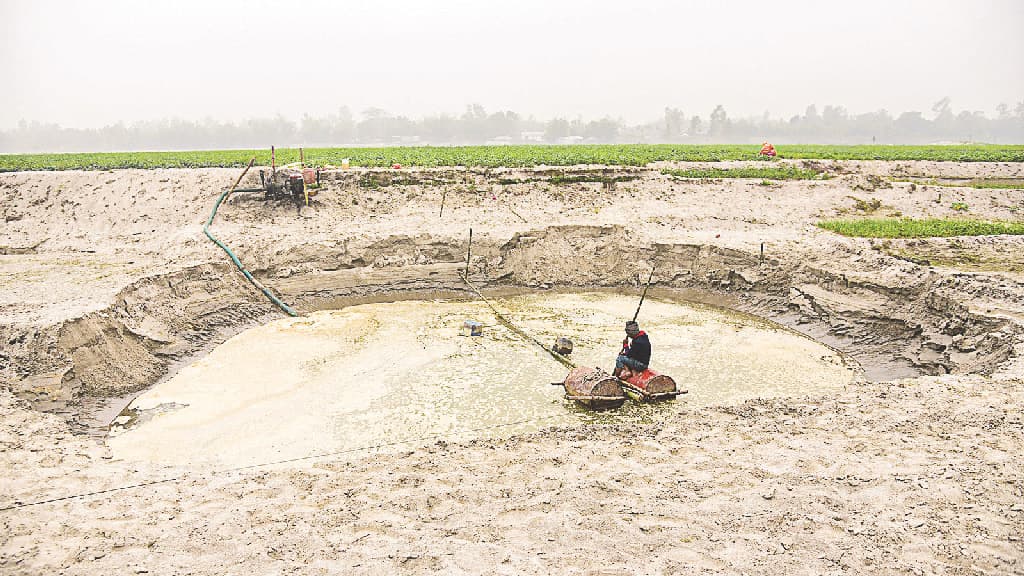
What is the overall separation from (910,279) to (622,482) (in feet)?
30.7

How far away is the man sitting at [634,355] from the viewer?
9086 millimetres

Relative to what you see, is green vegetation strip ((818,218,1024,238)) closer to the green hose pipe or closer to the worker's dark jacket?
the worker's dark jacket

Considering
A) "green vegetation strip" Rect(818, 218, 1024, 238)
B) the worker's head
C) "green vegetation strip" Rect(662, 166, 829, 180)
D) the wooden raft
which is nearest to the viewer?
the wooden raft

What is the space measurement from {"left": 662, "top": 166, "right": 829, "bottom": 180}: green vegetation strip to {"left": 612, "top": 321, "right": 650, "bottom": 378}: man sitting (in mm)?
14252

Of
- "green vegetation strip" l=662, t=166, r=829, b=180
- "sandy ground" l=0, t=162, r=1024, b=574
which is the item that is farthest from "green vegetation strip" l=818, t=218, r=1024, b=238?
"green vegetation strip" l=662, t=166, r=829, b=180

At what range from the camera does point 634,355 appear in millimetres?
9211

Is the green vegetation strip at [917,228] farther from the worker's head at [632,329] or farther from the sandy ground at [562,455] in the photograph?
the worker's head at [632,329]

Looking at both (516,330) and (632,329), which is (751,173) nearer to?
(516,330)

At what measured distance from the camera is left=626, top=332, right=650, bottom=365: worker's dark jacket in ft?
29.8

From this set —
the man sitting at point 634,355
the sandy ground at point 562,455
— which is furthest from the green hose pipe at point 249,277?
the man sitting at point 634,355

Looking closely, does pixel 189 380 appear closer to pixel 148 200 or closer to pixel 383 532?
pixel 383 532

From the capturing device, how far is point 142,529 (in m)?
5.45

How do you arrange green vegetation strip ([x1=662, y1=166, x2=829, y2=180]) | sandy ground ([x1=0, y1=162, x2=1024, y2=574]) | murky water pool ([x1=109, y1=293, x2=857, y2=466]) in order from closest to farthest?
sandy ground ([x1=0, y1=162, x2=1024, y2=574]) < murky water pool ([x1=109, y1=293, x2=857, y2=466]) < green vegetation strip ([x1=662, y1=166, x2=829, y2=180])

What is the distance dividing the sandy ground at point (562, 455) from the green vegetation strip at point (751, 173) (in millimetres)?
6468
